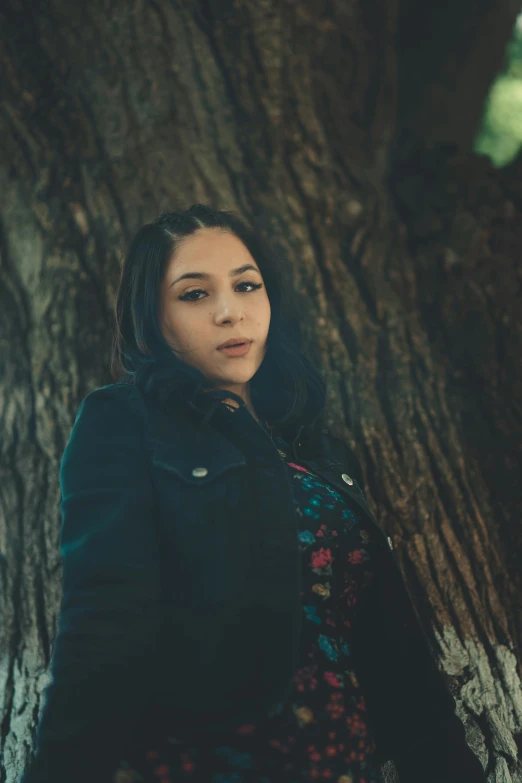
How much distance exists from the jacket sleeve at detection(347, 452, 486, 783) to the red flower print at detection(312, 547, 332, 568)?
7.2 inches

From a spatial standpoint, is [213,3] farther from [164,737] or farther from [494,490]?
[164,737]

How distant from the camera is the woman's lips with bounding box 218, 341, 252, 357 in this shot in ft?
5.48

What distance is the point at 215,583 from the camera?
1367mm

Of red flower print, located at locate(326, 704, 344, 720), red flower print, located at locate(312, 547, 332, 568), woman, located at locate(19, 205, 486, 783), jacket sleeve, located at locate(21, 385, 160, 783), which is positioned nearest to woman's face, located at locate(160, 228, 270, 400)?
woman, located at locate(19, 205, 486, 783)

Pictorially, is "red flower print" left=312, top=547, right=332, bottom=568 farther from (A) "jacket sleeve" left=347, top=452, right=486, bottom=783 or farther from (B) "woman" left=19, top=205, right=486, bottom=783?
(A) "jacket sleeve" left=347, top=452, right=486, bottom=783

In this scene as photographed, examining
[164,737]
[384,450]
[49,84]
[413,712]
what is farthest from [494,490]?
[49,84]

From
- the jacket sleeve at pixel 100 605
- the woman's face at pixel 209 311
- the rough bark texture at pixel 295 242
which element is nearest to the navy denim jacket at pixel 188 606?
the jacket sleeve at pixel 100 605

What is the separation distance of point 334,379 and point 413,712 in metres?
0.98

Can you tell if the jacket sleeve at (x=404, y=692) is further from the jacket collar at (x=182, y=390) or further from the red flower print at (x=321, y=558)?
the jacket collar at (x=182, y=390)

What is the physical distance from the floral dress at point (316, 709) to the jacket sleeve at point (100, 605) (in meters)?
0.14

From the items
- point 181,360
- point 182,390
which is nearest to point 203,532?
point 182,390

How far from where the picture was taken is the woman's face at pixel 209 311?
5.45 feet

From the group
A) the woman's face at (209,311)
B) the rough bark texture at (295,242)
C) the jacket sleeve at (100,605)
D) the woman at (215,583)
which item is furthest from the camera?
the rough bark texture at (295,242)

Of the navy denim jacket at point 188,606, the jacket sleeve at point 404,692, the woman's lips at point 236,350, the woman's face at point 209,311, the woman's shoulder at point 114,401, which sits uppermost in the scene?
the woman's face at point 209,311
